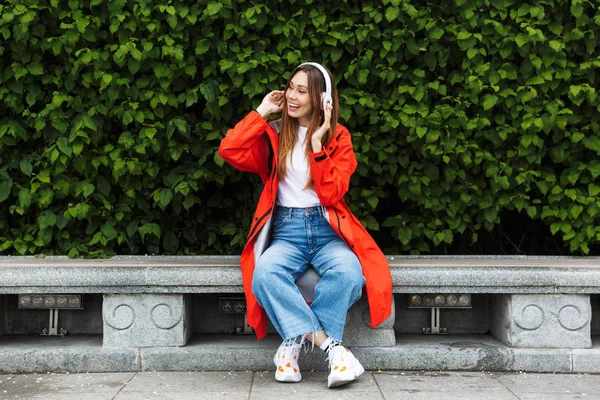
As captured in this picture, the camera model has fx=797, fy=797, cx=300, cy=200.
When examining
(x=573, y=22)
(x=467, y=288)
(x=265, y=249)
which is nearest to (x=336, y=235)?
(x=265, y=249)

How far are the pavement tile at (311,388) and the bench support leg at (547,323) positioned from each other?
911 millimetres

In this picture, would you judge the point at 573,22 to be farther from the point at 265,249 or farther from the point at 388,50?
the point at 265,249

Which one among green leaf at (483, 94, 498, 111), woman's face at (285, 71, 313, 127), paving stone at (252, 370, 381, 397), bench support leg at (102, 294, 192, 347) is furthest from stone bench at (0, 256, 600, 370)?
green leaf at (483, 94, 498, 111)

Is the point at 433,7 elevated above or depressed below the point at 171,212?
above

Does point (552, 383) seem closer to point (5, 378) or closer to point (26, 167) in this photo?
point (5, 378)

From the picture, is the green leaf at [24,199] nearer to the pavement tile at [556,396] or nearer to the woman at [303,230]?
the woman at [303,230]

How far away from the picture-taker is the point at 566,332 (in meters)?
4.58

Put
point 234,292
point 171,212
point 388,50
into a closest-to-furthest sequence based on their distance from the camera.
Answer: point 234,292, point 388,50, point 171,212

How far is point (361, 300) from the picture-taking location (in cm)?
453

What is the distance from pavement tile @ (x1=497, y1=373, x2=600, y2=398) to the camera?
13.6 feet

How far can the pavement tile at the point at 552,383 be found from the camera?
4156mm

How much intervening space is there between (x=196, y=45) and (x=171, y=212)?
1166mm

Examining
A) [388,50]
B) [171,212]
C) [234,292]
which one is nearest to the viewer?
[234,292]

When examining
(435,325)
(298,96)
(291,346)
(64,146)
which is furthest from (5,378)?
(435,325)
